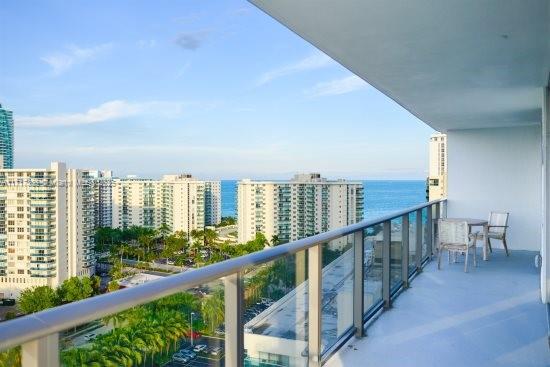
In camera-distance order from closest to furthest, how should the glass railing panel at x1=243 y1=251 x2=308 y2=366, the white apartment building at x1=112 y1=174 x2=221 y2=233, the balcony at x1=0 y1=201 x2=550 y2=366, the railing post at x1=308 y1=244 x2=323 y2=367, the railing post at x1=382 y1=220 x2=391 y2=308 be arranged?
1. the balcony at x1=0 y1=201 x2=550 y2=366
2. the glass railing panel at x1=243 y1=251 x2=308 y2=366
3. the railing post at x1=308 y1=244 x2=323 y2=367
4. the railing post at x1=382 y1=220 x2=391 y2=308
5. the white apartment building at x1=112 y1=174 x2=221 y2=233

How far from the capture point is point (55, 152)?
51.5m

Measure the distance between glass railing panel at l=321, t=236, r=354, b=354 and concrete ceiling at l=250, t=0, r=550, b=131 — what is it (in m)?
1.89

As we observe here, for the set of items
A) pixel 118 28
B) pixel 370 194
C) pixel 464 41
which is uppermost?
pixel 118 28

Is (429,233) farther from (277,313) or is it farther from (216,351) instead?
(216,351)

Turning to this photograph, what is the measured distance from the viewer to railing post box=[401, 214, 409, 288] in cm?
605

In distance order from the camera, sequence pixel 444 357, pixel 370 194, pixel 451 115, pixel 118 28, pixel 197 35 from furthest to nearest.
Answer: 1. pixel 370 194
2. pixel 197 35
3. pixel 118 28
4. pixel 451 115
5. pixel 444 357

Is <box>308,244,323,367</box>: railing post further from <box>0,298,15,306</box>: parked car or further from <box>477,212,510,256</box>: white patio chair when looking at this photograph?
<box>0,298,15,306</box>: parked car

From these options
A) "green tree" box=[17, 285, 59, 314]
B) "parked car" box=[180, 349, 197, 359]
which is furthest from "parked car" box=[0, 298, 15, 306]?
"parked car" box=[180, 349, 197, 359]

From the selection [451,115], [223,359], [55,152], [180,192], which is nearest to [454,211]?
[451,115]

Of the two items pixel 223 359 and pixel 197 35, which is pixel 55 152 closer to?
pixel 197 35

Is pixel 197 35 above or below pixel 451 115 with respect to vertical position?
above

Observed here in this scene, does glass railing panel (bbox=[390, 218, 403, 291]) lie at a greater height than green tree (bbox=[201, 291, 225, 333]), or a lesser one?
lesser

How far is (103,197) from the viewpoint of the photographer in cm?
4947

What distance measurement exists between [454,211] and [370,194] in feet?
170
